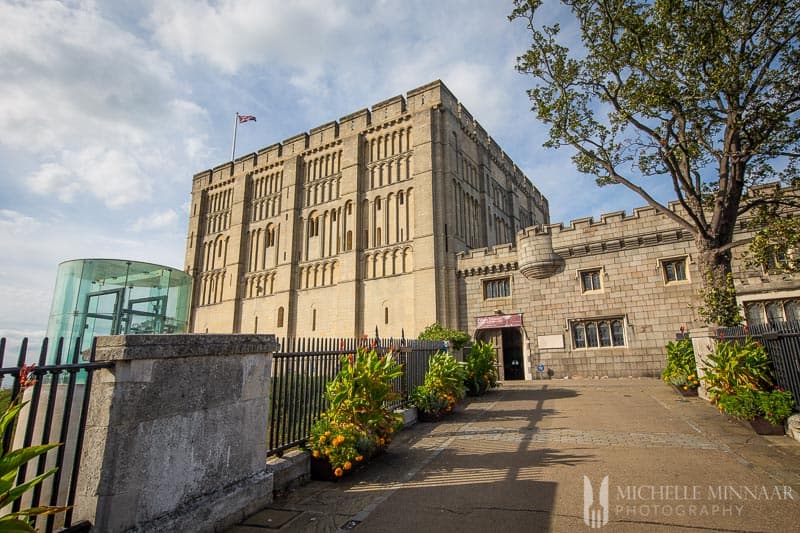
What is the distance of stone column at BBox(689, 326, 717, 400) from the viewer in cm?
940

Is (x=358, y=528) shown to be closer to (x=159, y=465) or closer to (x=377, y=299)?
(x=159, y=465)

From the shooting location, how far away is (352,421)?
568 cm

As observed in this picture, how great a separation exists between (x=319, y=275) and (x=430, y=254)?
992 centimetres

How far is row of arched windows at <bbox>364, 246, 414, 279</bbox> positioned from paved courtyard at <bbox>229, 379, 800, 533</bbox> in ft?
58.8

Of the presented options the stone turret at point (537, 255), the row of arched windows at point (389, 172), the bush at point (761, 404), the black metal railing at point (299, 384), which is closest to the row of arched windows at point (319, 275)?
the row of arched windows at point (389, 172)

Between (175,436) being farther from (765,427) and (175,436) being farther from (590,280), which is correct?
(590,280)

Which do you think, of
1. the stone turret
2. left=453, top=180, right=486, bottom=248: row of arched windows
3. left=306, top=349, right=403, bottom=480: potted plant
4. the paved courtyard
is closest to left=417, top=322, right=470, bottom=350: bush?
the stone turret

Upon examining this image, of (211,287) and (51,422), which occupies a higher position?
(211,287)

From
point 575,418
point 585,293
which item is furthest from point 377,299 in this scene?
point 575,418

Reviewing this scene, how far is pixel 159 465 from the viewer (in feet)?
11.1

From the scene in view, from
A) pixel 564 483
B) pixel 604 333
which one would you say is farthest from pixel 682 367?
pixel 564 483

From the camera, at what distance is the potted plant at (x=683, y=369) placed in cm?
1093

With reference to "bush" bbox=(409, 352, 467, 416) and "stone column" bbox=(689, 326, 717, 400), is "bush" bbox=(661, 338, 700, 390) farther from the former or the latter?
"bush" bbox=(409, 352, 467, 416)

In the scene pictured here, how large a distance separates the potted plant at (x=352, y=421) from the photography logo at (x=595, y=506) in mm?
2742
